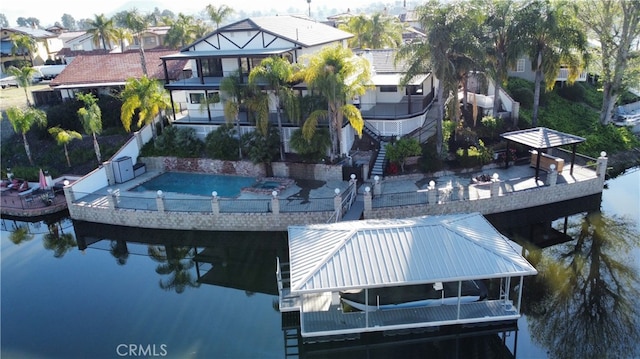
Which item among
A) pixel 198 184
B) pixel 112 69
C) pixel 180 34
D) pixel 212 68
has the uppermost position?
pixel 180 34

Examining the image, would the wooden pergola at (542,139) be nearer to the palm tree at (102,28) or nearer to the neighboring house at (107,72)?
the neighboring house at (107,72)

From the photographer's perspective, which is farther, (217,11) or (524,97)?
(217,11)

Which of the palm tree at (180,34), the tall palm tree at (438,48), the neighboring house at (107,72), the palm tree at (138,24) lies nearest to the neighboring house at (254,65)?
the tall palm tree at (438,48)

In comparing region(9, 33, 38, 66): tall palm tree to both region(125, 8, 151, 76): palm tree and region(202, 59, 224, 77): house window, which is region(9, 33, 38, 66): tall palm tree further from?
region(202, 59, 224, 77): house window

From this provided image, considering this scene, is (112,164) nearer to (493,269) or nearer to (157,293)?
(157,293)

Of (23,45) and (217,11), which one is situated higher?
(217,11)

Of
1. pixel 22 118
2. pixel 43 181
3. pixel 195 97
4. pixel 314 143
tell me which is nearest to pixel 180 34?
pixel 195 97

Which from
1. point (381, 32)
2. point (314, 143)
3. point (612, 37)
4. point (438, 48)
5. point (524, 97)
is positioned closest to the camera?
A: point (438, 48)

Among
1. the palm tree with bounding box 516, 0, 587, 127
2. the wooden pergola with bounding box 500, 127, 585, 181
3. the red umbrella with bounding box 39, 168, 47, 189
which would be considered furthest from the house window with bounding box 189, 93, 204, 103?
the palm tree with bounding box 516, 0, 587, 127

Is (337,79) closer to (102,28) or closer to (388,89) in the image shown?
(388,89)
